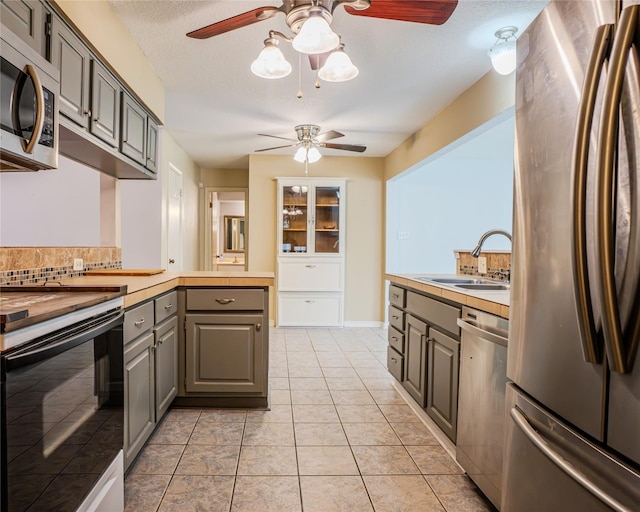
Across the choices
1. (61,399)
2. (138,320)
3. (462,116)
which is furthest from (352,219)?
(61,399)

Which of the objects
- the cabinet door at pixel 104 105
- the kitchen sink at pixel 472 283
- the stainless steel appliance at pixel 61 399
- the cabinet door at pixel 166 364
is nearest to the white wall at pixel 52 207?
the cabinet door at pixel 104 105

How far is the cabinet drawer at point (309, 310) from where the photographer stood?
17.4ft

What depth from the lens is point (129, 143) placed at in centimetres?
240

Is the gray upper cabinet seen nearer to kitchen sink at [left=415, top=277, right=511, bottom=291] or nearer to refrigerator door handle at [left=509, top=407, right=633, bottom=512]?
refrigerator door handle at [left=509, top=407, right=633, bottom=512]

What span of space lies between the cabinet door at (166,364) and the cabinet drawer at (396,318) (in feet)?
4.97

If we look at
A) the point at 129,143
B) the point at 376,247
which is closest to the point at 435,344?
the point at 129,143

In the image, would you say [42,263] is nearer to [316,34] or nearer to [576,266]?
[316,34]

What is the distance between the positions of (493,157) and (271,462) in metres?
5.29

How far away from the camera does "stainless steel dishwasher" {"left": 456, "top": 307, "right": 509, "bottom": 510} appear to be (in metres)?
1.53

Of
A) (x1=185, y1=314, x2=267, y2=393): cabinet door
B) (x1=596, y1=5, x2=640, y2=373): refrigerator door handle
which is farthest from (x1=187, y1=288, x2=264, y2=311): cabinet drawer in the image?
(x1=596, y1=5, x2=640, y2=373): refrigerator door handle

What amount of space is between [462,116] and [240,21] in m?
2.05

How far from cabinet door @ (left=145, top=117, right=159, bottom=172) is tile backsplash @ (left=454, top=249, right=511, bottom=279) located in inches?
99.0

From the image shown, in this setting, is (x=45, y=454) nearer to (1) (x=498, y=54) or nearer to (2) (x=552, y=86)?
(2) (x=552, y=86)

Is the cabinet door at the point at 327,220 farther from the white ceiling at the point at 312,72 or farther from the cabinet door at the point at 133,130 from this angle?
the cabinet door at the point at 133,130
